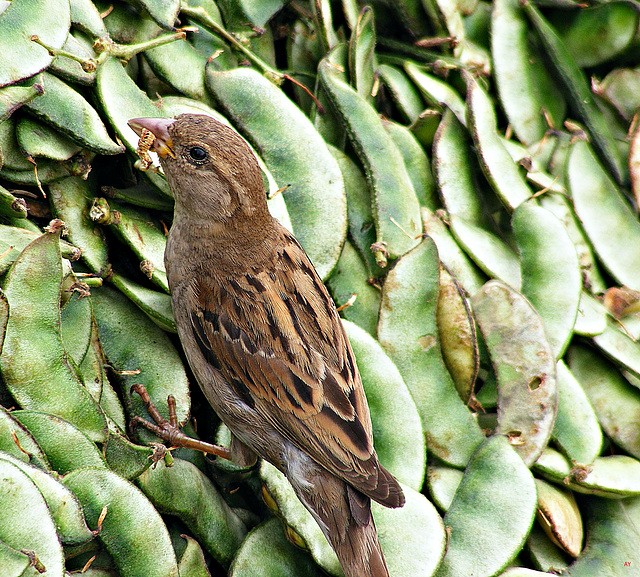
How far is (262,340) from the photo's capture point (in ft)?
7.70

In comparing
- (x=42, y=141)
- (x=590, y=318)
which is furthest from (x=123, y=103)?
(x=590, y=318)

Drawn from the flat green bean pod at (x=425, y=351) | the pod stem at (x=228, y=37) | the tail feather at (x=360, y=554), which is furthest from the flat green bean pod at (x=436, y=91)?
the tail feather at (x=360, y=554)

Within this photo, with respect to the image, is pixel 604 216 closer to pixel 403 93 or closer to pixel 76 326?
pixel 403 93

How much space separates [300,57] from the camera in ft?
11.1

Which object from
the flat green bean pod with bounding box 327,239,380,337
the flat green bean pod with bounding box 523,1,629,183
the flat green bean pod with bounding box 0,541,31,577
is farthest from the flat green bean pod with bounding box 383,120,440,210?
the flat green bean pod with bounding box 0,541,31,577

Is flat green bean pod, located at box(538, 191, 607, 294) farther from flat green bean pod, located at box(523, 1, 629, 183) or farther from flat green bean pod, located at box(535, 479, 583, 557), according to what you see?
flat green bean pod, located at box(535, 479, 583, 557)

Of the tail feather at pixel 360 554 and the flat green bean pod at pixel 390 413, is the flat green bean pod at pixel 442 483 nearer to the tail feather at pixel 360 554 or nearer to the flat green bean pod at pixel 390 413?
the flat green bean pod at pixel 390 413

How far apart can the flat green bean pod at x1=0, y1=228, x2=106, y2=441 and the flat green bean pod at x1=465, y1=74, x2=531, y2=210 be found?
2035 mm

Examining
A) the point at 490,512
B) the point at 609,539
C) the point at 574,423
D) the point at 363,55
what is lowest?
the point at 609,539

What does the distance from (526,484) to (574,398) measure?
1.84 ft

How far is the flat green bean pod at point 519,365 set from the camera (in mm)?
2645

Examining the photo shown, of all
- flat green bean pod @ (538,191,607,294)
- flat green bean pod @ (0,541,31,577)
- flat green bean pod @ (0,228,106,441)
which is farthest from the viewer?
flat green bean pod @ (538,191,607,294)

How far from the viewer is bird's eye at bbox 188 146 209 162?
7.93 ft

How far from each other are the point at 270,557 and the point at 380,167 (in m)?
1.75
